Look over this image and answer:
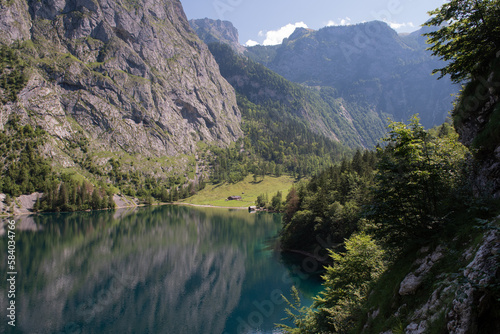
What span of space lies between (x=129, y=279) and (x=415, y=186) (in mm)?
62459

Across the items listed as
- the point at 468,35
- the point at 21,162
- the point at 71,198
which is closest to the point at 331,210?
the point at 468,35

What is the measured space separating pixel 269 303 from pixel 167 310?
1754 cm

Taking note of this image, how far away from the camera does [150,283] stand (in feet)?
189

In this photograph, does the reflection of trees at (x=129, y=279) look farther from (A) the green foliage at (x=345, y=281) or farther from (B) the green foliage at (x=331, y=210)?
(A) the green foliage at (x=345, y=281)

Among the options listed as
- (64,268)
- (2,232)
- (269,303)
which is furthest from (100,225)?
(269,303)

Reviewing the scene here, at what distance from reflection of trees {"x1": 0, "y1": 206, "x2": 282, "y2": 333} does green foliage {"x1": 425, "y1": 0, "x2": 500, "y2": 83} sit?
139ft

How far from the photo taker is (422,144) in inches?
549

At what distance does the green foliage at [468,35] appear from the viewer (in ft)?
53.1

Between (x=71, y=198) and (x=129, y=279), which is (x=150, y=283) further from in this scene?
(x=71, y=198)

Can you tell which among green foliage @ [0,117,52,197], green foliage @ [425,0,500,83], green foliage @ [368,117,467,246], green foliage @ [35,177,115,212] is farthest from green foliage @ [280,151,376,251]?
green foliage @ [0,117,52,197]

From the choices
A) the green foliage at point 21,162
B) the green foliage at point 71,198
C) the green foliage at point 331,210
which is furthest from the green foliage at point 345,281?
the green foliage at point 21,162

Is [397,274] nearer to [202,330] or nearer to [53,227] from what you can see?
[202,330]

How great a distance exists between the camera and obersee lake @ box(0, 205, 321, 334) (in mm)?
41375

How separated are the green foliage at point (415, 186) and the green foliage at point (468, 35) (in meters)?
7.09
